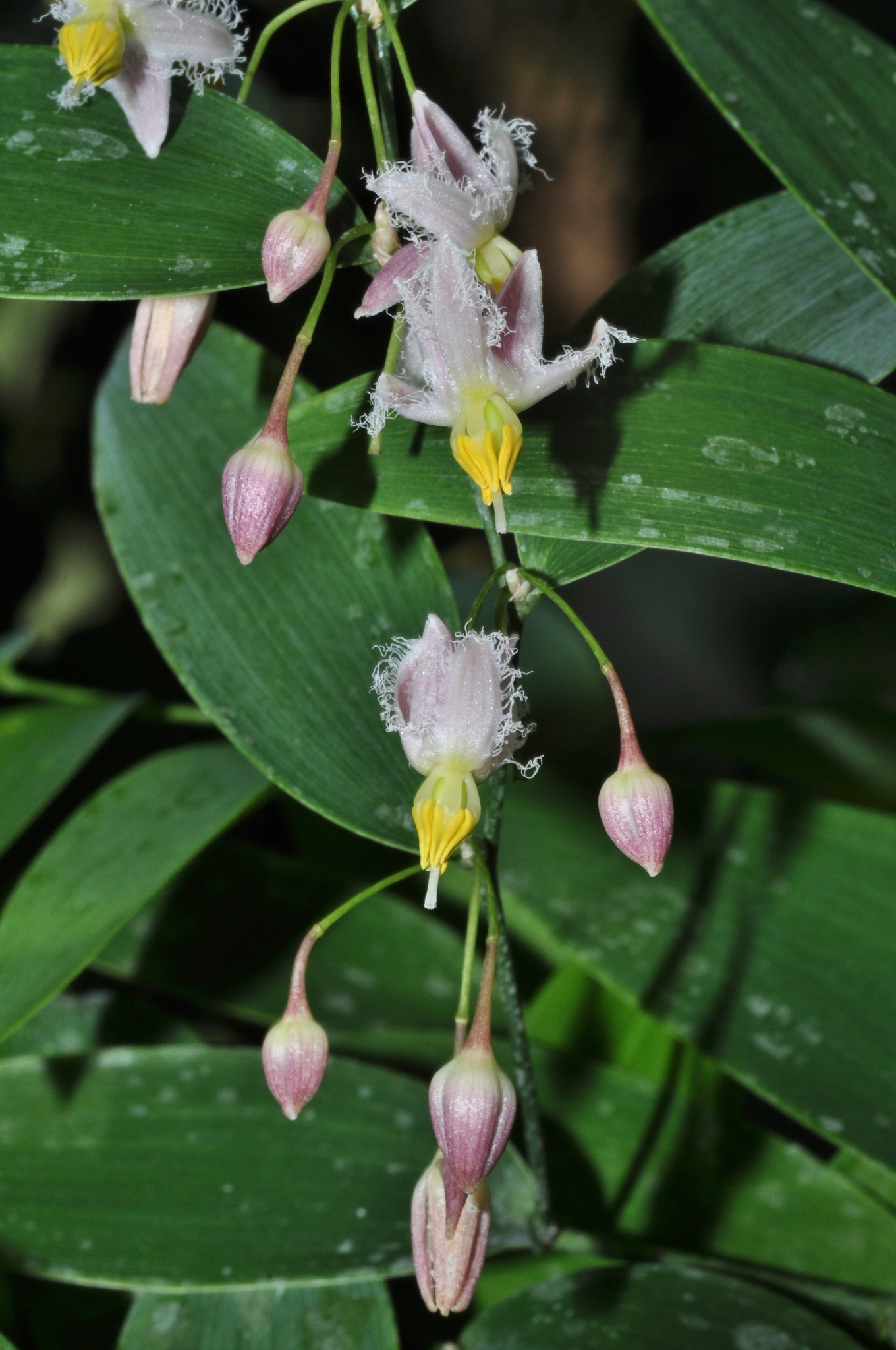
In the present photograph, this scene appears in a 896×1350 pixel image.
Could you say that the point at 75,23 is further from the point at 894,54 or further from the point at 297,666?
the point at 894,54

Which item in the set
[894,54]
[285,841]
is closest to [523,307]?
[894,54]

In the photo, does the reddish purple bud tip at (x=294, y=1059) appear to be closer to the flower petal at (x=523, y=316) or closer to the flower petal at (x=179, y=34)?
the flower petal at (x=523, y=316)

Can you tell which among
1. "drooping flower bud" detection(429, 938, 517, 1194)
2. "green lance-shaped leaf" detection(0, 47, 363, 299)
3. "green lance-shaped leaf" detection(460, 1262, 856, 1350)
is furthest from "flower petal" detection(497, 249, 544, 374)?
"green lance-shaped leaf" detection(460, 1262, 856, 1350)

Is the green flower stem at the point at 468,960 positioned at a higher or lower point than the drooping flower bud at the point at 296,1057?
higher

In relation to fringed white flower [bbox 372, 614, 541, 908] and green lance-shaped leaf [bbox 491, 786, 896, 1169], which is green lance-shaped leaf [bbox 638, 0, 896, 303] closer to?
fringed white flower [bbox 372, 614, 541, 908]

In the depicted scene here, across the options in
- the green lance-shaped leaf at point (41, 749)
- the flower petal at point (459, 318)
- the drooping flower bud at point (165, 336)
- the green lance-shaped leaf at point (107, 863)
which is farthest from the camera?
the green lance-shaped leaf at point (41, 749)

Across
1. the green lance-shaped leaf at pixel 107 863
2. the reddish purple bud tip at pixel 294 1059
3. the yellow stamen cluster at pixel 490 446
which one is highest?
the yellow stamen cluster at pixel 490 446

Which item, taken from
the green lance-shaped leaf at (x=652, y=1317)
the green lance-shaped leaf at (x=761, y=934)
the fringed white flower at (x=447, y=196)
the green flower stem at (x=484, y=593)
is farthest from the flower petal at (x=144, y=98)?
the green lance-shaped leaf at (x=652, y=1317)
